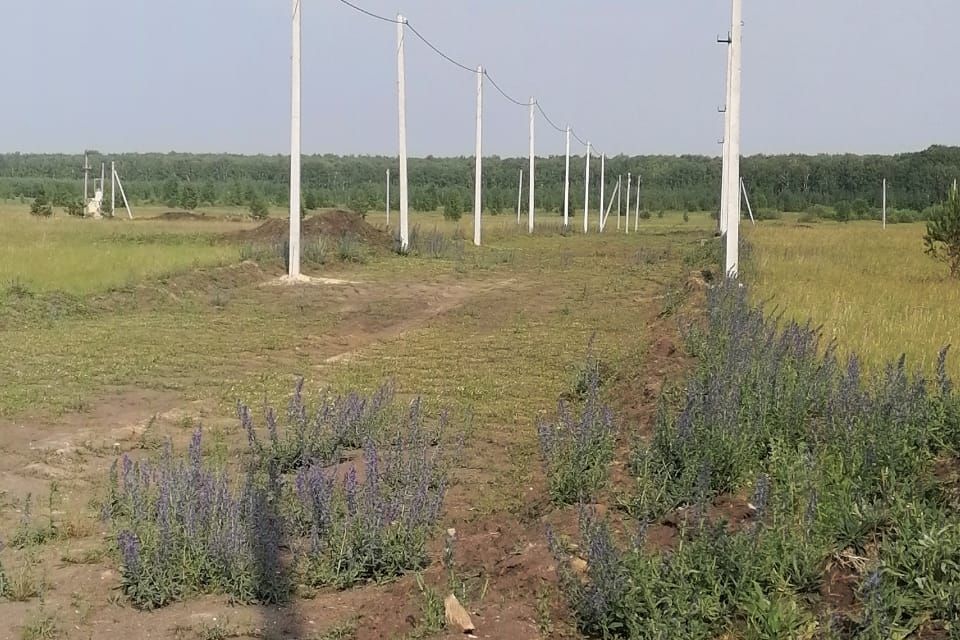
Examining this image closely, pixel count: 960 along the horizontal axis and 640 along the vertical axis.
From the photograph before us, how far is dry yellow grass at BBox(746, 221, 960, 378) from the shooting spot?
9.88m

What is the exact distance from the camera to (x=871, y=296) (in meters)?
14.8

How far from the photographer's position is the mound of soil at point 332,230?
29.1 metres

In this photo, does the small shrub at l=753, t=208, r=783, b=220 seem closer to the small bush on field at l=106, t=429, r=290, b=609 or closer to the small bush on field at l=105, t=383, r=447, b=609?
the small bush on field at l=105, t=383, r=447, b=609

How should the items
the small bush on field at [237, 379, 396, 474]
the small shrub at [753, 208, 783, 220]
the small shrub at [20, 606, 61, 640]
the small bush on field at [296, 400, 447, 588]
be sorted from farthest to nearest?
the small shrub at [753, 208, 783, 220] → the small bush on field at [237, 379, 396, 474] → the small bush on field at [296, 400, 447, 588] → the small shrub at [20, 606, 61, 640]

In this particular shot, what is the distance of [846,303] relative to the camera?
1343 centimetres

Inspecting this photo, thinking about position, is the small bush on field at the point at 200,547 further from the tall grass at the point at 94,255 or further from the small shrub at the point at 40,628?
the tall grass at the point at 94,255

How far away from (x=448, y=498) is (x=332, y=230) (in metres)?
23.6

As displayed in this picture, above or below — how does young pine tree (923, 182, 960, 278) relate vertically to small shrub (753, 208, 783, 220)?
below

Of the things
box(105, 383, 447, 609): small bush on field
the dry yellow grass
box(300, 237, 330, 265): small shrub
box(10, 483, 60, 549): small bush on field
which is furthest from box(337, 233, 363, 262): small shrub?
box(105, 383, 447, 609): small bush on field

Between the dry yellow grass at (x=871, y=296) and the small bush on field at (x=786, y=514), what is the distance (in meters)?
1.85

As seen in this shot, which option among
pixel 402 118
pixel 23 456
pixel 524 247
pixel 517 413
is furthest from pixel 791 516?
pixel 524 247

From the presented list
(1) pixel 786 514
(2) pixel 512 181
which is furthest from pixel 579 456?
(2) pixel 512 181

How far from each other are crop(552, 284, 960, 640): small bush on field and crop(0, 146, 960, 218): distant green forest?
49725 mm

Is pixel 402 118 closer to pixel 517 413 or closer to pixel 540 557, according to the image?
pixel 517 413
